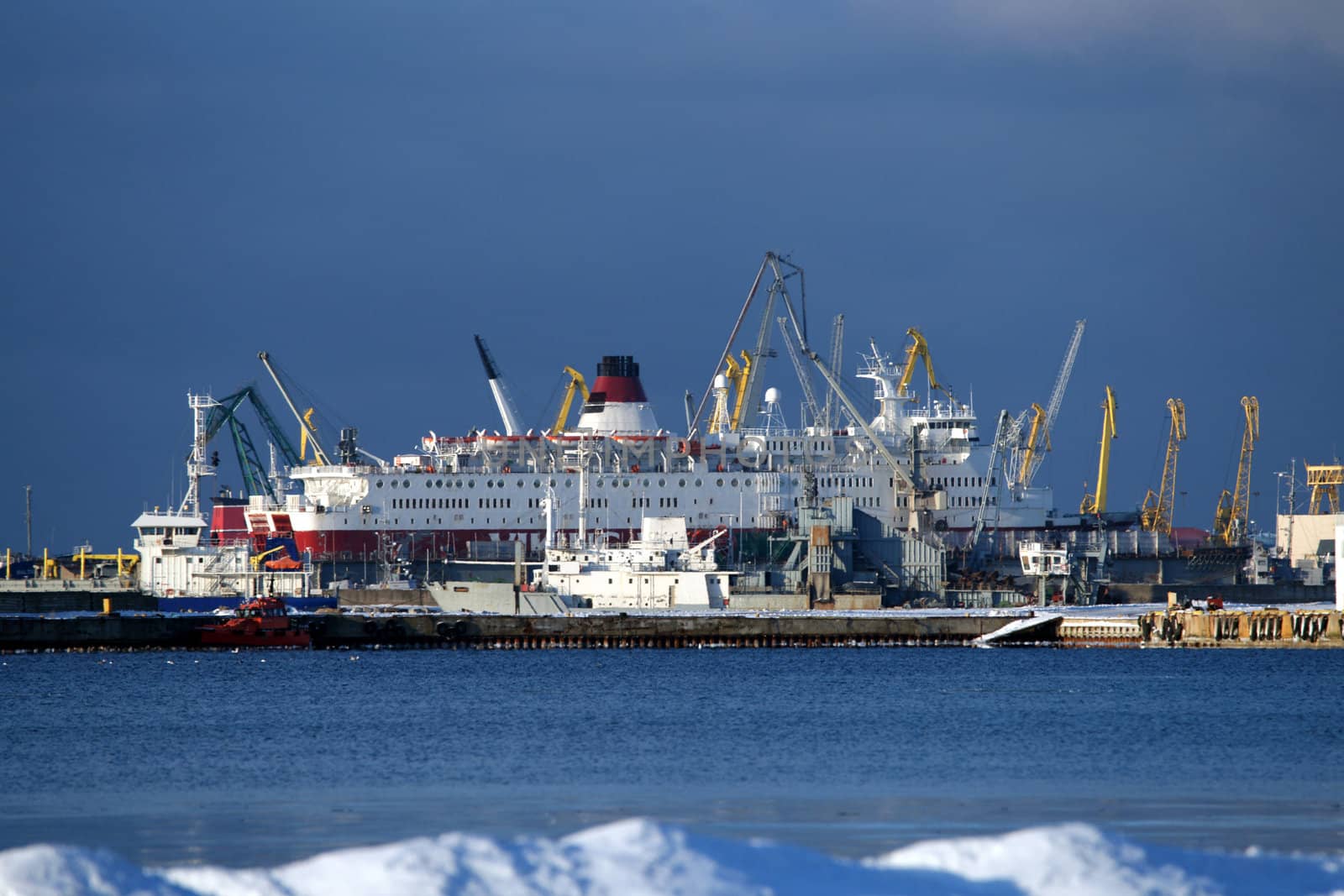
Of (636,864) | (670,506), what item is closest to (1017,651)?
(670,506)

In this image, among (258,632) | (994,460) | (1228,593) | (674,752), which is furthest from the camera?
(994,460)

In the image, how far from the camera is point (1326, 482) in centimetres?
10056

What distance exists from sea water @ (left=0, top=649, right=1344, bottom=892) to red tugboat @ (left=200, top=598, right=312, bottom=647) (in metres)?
5.31

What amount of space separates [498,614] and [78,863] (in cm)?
4728

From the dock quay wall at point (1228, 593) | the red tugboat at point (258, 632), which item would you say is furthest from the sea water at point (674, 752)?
the dock quay wall at point (1228, 593)

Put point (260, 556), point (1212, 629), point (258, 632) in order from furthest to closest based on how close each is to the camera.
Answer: point (260, 556), point (258, 632), point (1212, 629)

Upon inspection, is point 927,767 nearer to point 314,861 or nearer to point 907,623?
point 314,861

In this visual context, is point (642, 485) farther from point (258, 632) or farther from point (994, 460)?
point (258, 632)


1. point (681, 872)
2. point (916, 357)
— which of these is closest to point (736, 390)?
point (916, 357)

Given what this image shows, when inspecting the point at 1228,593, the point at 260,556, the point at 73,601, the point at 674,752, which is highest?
the point at 260,556

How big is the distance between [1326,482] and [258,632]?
5936 centimetres

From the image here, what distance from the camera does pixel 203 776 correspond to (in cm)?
3145

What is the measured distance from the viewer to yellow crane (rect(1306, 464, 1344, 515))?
3957 inches

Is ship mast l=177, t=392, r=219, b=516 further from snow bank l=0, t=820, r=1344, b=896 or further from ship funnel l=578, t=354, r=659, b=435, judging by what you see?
snow bank l=0, t=820, r=1344, b=896
